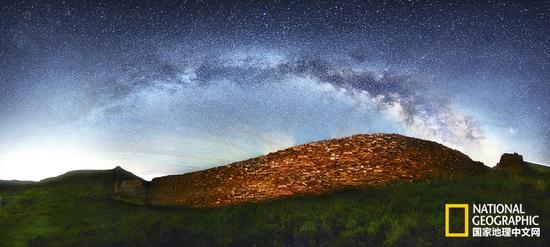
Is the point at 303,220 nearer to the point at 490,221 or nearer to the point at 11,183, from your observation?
the point at 490,221

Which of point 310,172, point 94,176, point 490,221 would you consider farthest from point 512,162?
point 94,176

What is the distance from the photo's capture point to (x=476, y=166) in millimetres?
23219

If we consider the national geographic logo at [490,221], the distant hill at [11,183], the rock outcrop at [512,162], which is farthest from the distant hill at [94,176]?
the rock outcrop at [512,162]

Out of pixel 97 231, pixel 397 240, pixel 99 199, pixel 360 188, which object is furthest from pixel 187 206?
pixel 397 240

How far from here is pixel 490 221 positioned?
13.1 m

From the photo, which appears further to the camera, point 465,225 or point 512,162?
point 512,162

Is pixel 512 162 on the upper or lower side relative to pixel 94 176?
upper

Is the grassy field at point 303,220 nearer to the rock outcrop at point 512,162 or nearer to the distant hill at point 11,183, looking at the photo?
the rock outcrop at point 512,162

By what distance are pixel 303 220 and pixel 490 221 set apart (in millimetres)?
5158

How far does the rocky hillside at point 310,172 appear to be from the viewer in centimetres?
2080

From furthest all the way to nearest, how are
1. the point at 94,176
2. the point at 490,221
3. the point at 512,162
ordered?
1. the point at 94,176
2. the point at 512,162
3. the point at 490,221

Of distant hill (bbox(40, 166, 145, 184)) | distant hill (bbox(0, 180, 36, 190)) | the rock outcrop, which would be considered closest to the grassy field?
the rock outcrop

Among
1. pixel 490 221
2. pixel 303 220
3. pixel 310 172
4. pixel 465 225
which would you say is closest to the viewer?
pixel 465 225

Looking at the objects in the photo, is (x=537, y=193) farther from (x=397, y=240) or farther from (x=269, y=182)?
(x=269, y=182)
